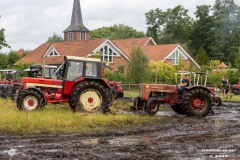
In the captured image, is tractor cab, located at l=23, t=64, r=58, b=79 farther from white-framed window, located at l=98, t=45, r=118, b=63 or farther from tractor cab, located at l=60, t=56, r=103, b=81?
white-framed window, located at l=98, t=45, r=118, b=63

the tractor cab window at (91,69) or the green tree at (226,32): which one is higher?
the green tree at (226,32)

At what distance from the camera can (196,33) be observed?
78.8 metres

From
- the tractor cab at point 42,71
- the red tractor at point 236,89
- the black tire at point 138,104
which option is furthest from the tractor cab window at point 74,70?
the red tractor at point 236,89

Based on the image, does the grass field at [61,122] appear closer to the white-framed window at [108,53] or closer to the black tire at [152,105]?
the black tire at [152,105]

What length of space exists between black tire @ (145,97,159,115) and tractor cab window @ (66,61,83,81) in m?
3.31

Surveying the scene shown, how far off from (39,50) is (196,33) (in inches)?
1250

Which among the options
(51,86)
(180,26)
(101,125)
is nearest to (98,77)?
(51,86)

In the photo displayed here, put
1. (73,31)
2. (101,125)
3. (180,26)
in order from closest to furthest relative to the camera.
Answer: (101,125)
(73,31)
(180,26)

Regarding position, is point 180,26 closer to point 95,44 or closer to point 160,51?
point 160,51

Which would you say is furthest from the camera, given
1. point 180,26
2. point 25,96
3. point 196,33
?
point 180,26

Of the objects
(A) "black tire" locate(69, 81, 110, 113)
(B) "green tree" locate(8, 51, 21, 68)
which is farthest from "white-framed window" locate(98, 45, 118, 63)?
(A) "black tire" locate(69, 81, 110, 113)

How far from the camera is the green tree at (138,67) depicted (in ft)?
123

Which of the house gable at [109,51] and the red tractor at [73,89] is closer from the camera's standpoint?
the red tractor at [73,89]

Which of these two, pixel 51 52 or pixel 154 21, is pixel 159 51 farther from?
pixel 154 21
